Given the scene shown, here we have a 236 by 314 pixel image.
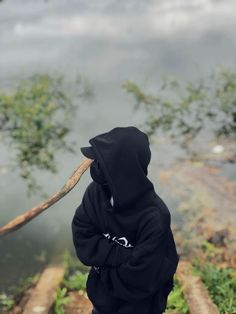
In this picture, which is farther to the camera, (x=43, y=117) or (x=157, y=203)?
(x=43, y=117)

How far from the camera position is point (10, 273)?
7531 mm

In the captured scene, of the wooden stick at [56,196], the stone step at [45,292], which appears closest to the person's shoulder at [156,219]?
the wooden stick at [56,196]

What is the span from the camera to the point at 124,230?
3330 mm

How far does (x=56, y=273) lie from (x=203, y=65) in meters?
8.27

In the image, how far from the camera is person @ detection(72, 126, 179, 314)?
3125 mm

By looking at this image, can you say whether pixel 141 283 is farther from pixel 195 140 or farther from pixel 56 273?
pixel 195 140

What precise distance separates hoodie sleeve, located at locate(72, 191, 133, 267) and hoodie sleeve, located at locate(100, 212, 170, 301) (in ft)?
0.26

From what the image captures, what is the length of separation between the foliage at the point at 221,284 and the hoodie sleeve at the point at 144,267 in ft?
7.82

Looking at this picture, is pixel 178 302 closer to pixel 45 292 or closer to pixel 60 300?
pixel 60 300

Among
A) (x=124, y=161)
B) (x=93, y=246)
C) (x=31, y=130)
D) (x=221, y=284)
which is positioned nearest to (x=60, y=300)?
(x=221, y=284)

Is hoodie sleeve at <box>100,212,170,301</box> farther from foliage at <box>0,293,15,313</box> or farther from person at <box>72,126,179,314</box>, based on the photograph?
foliage at <box>0,293,15,313</box>

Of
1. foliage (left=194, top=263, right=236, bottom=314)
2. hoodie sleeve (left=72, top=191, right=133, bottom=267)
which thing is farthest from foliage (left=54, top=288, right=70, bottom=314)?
hoodie sleeve (left=72, top=191, right=133, bottom=267)

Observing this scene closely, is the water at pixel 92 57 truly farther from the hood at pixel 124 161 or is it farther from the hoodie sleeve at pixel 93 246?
the hood at pixel 124 161

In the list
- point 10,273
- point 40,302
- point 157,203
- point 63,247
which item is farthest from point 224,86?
point 157,203
